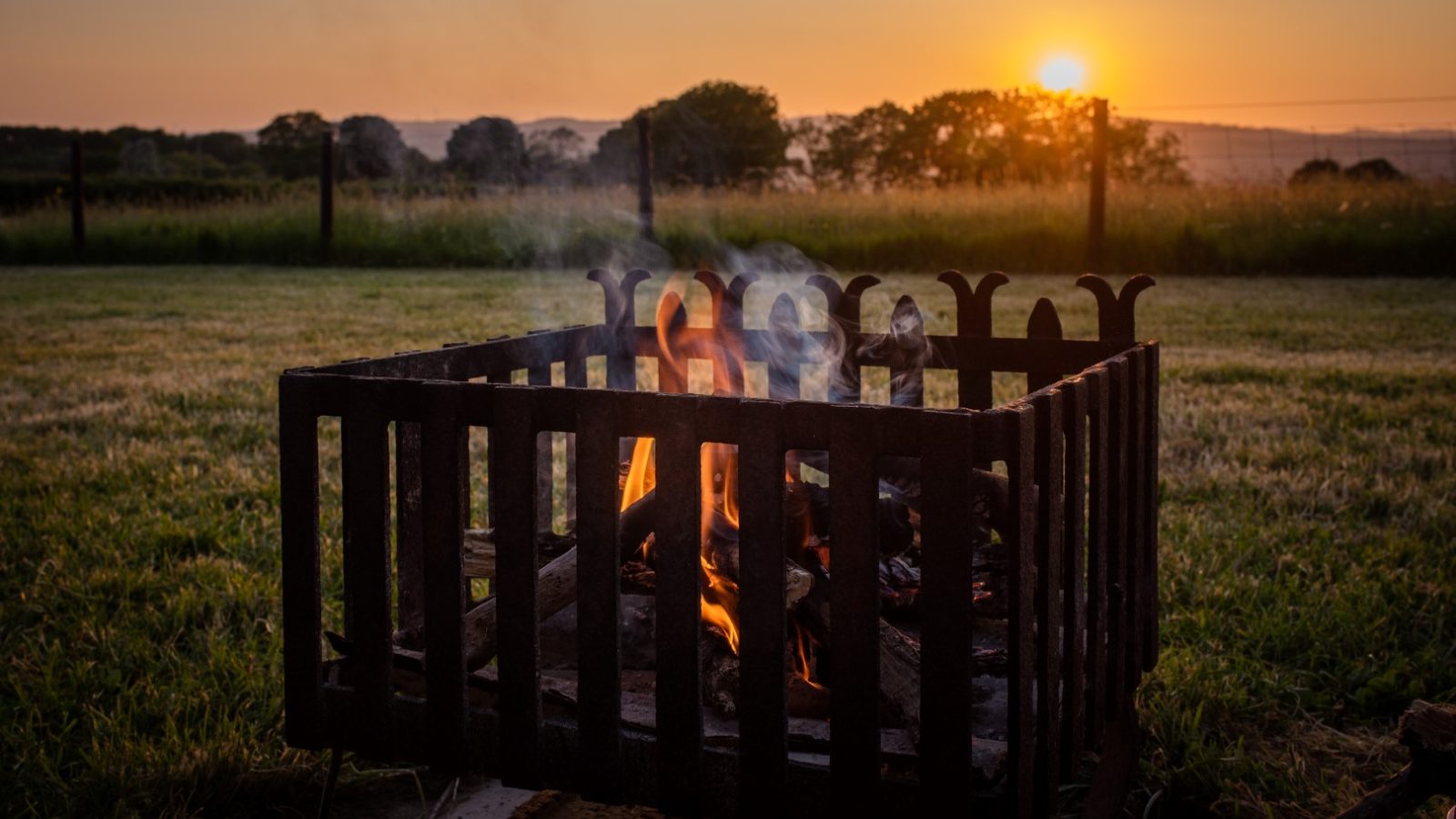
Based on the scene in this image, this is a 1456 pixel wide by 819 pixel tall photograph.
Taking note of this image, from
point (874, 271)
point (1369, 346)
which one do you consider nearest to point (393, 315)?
point (874, 271)

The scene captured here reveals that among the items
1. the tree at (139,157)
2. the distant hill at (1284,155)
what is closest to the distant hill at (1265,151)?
the distant hill at (1284,155)

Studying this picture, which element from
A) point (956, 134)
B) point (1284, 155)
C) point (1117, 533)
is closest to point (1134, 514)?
point (1117, 533)

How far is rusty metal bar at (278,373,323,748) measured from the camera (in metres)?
2.24

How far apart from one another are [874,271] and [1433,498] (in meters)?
11.8

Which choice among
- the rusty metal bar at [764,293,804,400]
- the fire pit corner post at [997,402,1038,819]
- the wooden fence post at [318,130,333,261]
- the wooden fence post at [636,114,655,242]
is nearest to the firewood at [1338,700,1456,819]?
the fire pit corner post at [997,402,1038,819]

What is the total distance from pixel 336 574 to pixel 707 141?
2401 cm

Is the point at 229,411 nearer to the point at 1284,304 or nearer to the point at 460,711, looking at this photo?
the point at 460,711

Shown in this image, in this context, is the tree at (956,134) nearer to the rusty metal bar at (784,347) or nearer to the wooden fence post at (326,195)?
the wooden fence post at (326,195)

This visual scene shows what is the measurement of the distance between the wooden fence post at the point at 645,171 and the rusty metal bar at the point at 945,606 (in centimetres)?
1460

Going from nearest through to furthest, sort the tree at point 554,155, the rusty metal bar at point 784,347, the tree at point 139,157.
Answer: the rusty metal bar at point 784,347
the tree at point 554,155
the tree at point 139,157

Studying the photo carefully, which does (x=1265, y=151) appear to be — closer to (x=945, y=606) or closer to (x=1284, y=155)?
(x=1284, y=155)

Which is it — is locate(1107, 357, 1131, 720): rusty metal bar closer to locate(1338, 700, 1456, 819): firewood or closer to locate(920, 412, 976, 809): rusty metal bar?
locate(1338, 700, 1456, 819): firewood

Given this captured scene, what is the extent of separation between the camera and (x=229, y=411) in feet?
21.6

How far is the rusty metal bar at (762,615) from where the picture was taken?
1.81 m
